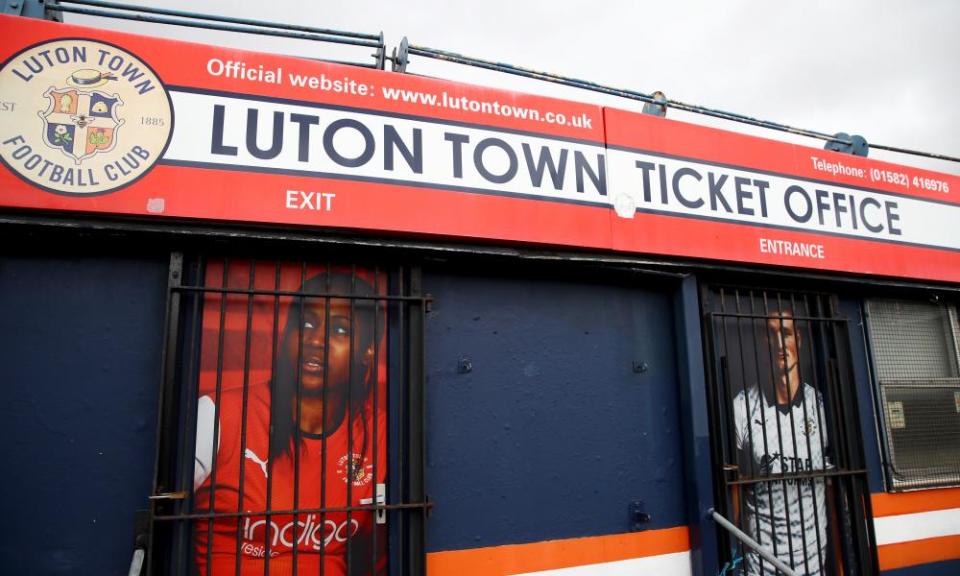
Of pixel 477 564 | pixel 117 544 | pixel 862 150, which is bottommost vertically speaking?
pixel 477 564

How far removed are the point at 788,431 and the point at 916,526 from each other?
4.48 ft

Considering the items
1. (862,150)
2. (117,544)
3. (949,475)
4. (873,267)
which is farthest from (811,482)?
(117,544)

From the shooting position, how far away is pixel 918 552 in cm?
442

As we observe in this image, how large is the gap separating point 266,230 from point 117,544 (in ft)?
5.61

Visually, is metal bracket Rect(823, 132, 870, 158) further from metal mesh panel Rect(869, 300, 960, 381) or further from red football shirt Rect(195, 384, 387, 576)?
red football shirt Rect(195, 384, 387, 576)

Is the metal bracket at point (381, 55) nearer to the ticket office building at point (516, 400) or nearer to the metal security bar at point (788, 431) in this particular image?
the ticket office building at point (516, 400)

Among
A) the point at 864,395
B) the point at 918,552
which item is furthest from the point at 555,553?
the point at 918,552

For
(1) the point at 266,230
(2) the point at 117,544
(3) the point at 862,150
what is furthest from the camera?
(3) the point at 862,150

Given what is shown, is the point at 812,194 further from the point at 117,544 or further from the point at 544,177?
the point at 117,544

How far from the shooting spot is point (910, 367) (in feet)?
16.0

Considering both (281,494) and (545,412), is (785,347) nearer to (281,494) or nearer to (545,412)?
(545,412)

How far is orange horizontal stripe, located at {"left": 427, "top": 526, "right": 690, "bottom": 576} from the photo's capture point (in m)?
3.25

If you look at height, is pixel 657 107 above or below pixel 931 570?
above

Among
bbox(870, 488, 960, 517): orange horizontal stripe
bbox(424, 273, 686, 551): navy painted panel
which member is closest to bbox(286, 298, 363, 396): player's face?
bbox(424, 273, 686, 551): navy painted panel
